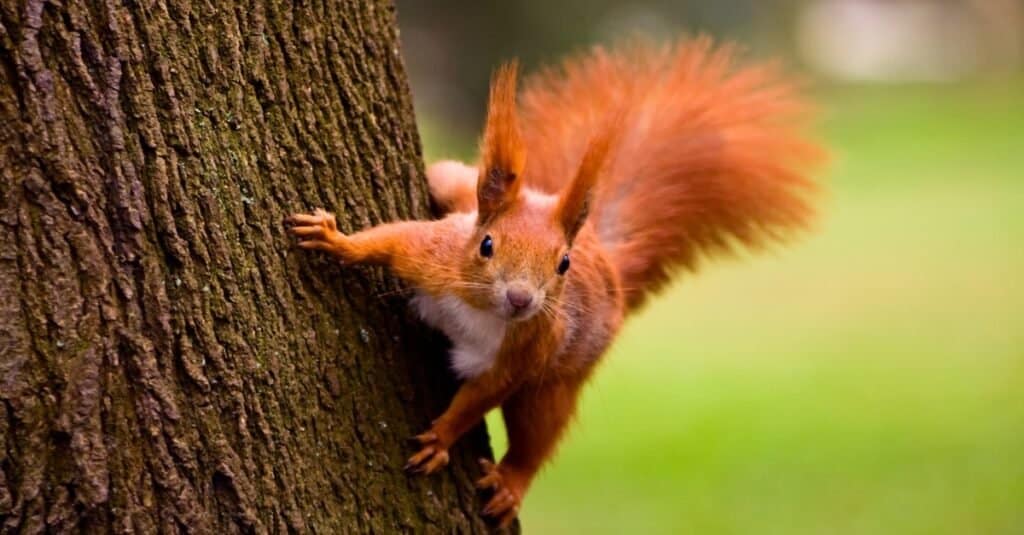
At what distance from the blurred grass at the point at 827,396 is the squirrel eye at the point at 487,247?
0.60 meters

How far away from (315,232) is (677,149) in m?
1.12

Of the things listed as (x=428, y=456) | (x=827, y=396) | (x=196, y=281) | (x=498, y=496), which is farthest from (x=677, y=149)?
(x=827, y=396)

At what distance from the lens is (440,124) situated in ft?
53.1

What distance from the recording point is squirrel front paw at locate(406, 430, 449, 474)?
2.23m

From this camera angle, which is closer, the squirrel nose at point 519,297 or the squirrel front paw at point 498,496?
the squirrel nose at point 519,297

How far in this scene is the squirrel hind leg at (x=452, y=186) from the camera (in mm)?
2514

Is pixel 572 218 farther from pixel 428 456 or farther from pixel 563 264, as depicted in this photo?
pixel 428 456

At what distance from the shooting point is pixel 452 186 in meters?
2.54

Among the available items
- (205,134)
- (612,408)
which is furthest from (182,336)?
(612,408)

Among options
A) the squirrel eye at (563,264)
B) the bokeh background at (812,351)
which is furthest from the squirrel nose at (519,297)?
the bokeh background at (812,351)

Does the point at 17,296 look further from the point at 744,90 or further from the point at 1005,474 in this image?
the point at 1005,474

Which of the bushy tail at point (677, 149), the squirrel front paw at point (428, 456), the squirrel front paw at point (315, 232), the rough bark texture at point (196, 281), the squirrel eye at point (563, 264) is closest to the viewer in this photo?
the rough bark texture at point (196, 281)

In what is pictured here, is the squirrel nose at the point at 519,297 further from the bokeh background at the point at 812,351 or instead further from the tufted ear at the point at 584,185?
the bokeh background at the point at 812,351

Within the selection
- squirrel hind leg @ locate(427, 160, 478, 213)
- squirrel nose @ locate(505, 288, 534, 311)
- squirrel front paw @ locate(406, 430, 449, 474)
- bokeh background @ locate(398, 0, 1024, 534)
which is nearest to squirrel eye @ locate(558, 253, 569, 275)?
squirrel nose @ locate(505, 288, 534, 311)
